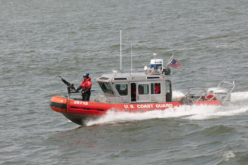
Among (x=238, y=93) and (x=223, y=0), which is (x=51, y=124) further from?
(x=223, y=0)

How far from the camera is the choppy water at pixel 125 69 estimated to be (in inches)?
545

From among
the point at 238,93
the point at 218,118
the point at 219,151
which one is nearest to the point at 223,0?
the point at 238,93

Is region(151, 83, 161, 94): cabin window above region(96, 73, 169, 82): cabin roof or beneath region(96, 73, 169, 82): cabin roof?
beneath

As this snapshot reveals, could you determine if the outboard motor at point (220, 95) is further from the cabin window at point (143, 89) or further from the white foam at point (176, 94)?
the white foam at point (176, 94)

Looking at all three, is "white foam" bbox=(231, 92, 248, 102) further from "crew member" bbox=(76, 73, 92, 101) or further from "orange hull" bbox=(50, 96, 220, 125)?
"crew member" bbox=(76, 73, 92, 101)

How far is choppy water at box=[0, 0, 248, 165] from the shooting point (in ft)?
45.4

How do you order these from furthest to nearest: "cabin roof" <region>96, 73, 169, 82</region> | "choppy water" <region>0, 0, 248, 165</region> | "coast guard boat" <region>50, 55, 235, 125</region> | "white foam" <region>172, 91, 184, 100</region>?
1. "white foam" <region>172, 91, 184, 100</region>
2. "cabin roof" <region>96, 73, 169, 82</region>
3. "coast guard boat" <region>50, 55, 235, 125</region>
4. "choppy water" <region>0, 0, 248, 165</region>

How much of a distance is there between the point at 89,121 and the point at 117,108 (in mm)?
1389

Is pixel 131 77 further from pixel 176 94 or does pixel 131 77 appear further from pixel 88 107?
pixel 176 94

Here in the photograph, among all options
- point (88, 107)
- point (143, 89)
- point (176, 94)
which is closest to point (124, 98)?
point (143, 89)

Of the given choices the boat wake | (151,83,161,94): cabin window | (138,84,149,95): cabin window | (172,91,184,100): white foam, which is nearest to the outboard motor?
the boat wake

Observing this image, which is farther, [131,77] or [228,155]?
[131,77]

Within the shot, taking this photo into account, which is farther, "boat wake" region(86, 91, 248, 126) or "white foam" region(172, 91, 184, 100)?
"white foam" region(172, 91, 184, 100)

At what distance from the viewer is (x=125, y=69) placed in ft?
94.7
